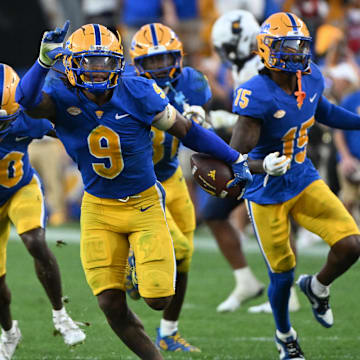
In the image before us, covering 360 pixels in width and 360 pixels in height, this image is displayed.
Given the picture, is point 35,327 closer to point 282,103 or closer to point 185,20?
point 282,103

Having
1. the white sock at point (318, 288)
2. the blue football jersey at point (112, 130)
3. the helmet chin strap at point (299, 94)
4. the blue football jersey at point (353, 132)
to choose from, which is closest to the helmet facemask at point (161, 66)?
the helmet chin strap at point (299, 94)

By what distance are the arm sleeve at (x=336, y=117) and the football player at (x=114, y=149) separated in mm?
1109

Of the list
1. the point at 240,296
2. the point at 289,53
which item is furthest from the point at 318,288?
the point at 240,296

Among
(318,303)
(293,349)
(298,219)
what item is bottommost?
(293,349)

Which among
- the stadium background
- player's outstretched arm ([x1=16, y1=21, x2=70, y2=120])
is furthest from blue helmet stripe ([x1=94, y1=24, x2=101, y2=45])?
the stadium background

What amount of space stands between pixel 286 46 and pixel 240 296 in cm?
254

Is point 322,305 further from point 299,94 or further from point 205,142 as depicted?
point 205,142

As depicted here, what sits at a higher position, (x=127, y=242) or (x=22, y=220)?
(x=127, y=242)

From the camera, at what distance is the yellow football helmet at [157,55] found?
5953mm

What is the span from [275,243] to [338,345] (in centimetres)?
91

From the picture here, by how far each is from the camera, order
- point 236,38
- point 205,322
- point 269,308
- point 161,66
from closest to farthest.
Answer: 1. point 161,66
2. point 205,322
3. point 236,38
4. point 269,308

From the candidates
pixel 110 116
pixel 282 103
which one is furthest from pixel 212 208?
pixel 110 116

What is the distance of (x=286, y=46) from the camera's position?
5.20 meters

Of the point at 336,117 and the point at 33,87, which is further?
the point at 336,117
